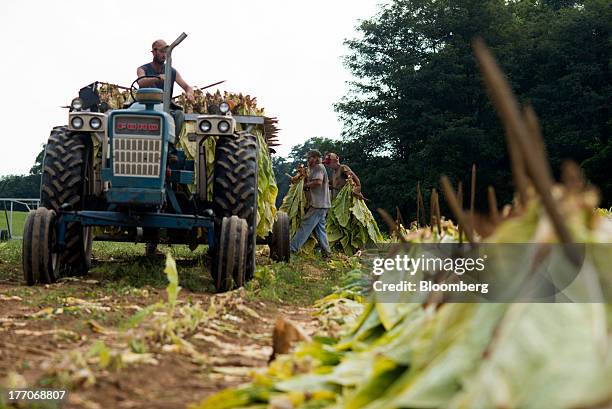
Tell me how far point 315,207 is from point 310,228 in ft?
1.18

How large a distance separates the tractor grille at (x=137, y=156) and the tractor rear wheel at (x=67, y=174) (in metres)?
0.50

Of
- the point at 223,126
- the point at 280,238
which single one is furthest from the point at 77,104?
the point at 280,238

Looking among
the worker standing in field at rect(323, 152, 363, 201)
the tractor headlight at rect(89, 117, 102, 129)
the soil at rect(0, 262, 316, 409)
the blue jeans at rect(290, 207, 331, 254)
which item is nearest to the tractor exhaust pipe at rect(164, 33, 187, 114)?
the tractor headlight at rect(89, 117, 102, 129)

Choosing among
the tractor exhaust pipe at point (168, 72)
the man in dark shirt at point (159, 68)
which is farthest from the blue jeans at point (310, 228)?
the tractor exhaust pipe at point (168, 72)

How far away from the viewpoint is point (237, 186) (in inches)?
322

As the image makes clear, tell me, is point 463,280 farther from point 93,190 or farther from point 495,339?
point 93,190

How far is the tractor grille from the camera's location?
320 inches

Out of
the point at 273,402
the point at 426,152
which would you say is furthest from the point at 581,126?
the point at 273,402

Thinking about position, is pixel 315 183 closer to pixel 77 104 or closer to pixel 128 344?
pixel 77 104

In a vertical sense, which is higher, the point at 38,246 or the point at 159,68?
the point at 159,68

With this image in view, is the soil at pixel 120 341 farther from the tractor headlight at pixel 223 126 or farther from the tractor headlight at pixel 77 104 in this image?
the tractor headlight at pixel 77 104

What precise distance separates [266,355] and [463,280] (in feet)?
4.24

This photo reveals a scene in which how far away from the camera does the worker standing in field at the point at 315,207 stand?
14.4m

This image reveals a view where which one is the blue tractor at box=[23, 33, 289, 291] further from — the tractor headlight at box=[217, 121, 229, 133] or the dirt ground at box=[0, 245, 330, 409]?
the dirt ground at box=[0, 245, 330, 409]
